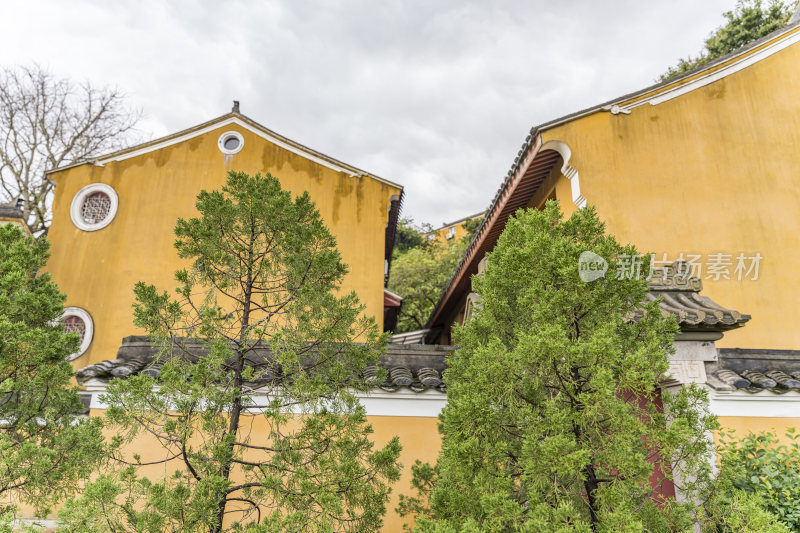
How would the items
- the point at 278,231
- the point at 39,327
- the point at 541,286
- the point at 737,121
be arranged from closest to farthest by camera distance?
the point at 541,286 < the point at 278,231 < the point at 39,327 < the point at 737,121

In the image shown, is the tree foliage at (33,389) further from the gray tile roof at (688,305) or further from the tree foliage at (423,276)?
the tree foliage at (423,276)

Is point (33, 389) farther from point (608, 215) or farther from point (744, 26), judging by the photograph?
point (744, 26)

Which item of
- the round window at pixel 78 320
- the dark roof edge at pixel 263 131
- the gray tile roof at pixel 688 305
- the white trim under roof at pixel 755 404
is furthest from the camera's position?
the dark roof edge at pixel 263 131

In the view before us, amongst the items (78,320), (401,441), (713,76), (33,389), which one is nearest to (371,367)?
(401,441)

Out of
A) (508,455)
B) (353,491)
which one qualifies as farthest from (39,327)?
(508,455)

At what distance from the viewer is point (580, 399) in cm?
256

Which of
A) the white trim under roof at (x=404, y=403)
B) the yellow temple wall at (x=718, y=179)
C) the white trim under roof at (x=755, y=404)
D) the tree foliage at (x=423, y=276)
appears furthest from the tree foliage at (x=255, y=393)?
the tree foliage at (x=423, y=276)

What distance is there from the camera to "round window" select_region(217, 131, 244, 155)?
10.7 m

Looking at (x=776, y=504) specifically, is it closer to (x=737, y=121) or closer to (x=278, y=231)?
(x=278, y=231)

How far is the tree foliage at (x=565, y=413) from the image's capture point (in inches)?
98.0

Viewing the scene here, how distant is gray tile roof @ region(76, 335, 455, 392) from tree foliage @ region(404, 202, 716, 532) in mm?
1635

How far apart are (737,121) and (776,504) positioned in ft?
19.0

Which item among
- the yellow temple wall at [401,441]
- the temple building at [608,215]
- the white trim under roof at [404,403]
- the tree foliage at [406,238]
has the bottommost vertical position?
the yellow temple wall at [401,441]

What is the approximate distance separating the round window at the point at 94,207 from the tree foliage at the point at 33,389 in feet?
21.5
